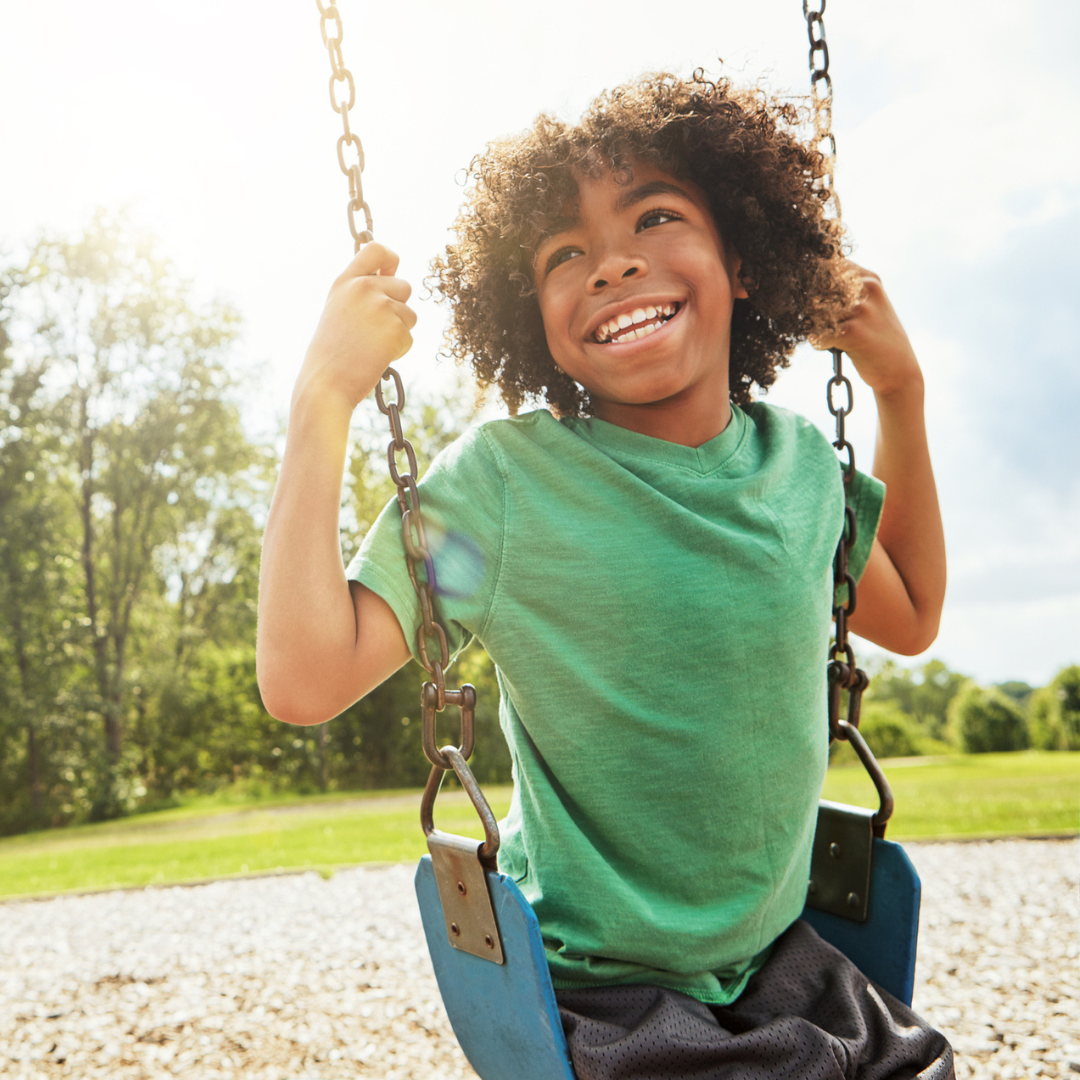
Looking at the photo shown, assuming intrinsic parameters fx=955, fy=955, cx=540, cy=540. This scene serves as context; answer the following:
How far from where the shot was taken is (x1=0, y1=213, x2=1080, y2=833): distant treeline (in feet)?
50.0

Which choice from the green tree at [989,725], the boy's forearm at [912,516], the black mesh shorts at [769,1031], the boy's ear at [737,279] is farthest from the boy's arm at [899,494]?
the green tree at [989,725]

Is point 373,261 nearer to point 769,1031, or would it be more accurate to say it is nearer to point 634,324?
point 634,324

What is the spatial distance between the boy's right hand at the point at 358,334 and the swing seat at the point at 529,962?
2.12ft

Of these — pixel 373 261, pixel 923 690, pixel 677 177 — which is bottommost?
pixel 923 690

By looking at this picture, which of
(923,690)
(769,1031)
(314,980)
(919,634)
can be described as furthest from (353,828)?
(923,690)

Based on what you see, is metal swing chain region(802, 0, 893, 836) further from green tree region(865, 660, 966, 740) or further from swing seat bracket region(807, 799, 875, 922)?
green tree region(865, 660, 966, 740)

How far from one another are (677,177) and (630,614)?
74 cm

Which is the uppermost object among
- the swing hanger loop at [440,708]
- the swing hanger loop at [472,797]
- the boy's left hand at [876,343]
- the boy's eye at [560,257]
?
the boy's eye at [560,257]

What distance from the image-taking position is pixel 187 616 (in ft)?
66.1

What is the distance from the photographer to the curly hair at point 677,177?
149cm

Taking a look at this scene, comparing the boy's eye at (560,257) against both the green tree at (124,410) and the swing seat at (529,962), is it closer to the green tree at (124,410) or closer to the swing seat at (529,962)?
the swing seat at (529,962)

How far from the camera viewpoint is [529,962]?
3.55ft

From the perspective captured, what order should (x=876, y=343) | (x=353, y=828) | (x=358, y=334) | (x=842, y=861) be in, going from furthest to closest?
1. (x=353, y=828)
2. (x=876, y=343)
3. (x=842, y=861)
4. (x=358, y=334)

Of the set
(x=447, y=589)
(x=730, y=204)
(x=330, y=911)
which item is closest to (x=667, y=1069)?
(x=447, y=589)
